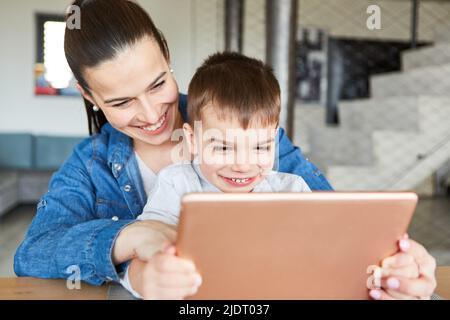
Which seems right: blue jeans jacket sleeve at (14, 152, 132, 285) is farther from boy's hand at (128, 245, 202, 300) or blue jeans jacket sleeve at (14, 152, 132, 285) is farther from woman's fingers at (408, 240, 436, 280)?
woman's fingers at (408, 240, 436, 280)

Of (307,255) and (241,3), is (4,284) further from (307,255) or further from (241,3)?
(241,3)

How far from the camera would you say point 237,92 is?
89 centimetres

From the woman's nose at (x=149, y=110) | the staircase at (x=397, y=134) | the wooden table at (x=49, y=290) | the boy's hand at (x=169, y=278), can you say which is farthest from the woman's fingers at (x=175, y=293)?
the staircase at (x=397, y=134)

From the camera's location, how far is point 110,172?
1120mm

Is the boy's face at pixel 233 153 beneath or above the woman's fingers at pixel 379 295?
above

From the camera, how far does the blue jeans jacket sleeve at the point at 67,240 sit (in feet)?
2.66

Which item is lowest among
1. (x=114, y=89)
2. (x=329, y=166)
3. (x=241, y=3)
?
(x=329, y=166)

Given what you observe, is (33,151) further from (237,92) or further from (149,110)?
(237,92)

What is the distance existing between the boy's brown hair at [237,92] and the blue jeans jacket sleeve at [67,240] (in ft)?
0.82

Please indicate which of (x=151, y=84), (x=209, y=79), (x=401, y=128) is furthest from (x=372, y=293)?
(x=401, y=128)

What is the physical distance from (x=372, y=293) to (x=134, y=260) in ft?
1.12

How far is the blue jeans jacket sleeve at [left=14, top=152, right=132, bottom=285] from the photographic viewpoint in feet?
2.66

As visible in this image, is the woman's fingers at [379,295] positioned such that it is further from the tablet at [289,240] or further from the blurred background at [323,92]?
the blurred background at [323,92]

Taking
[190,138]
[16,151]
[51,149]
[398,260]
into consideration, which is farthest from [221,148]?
[16,151]
